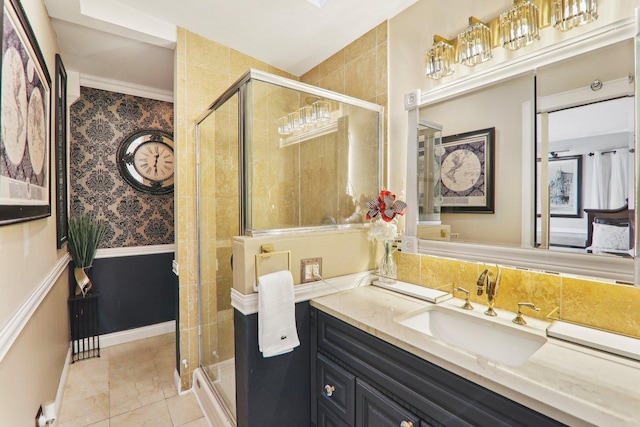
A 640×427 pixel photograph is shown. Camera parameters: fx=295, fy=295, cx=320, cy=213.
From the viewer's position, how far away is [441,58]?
62.1 inches

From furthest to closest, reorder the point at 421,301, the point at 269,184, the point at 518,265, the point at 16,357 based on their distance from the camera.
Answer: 1. the point at 269,184
2. the point at 421,301
3. the point at 518,265
4. the point at 16,357

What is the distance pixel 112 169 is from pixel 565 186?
3601 mm

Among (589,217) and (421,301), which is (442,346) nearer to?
(421,301)

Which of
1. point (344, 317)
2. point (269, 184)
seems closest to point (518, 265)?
point (344, 317)

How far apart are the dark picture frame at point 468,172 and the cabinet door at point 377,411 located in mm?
953

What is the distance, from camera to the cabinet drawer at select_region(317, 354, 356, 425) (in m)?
1.29

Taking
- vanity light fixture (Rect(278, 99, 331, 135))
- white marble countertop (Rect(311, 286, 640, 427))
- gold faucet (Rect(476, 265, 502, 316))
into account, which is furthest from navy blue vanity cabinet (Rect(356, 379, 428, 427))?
vanity light fixture (Rect(278, 99, 331, 135))

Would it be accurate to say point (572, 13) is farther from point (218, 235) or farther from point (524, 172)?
point (218, 235)

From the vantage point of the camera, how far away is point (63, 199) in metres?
2.20

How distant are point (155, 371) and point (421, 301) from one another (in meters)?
2.34

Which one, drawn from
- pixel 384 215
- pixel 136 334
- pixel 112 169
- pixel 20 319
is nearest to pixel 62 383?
pixel 136 334

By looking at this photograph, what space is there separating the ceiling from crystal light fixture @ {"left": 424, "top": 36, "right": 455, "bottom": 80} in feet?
1.40

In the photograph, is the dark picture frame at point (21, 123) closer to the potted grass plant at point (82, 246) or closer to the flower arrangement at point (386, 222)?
the potted grass plant at point (82, 246)

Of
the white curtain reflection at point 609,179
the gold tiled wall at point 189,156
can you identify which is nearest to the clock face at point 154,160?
the gold tiled wall at point 189,156
